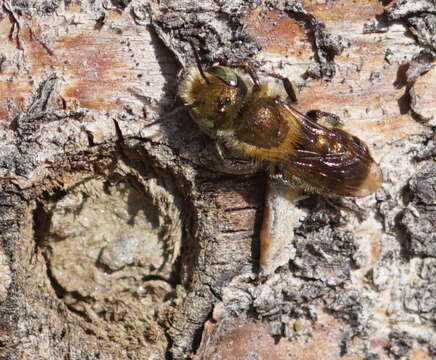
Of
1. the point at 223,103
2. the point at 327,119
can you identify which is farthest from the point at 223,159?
the point at 327,119

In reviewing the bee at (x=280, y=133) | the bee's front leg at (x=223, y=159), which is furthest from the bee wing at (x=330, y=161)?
the bee's front leg at (x=223, y=159)

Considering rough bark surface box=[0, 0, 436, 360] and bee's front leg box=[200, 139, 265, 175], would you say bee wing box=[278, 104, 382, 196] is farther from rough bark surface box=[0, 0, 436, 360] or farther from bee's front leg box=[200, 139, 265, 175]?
bee's front leg box=[200, 139, 265, 175]

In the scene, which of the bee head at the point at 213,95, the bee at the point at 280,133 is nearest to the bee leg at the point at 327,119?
the bee at the point at 280,133

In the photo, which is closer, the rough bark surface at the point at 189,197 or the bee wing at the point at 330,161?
the rough bark surface at the point at 189,197

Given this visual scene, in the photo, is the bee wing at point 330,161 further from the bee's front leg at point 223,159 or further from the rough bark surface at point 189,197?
the bee's front leg at point 223,159

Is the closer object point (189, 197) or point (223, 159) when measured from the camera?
point (223, 159)

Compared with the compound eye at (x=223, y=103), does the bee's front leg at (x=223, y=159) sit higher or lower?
lower

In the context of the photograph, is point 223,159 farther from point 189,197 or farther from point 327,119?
point 327,119
